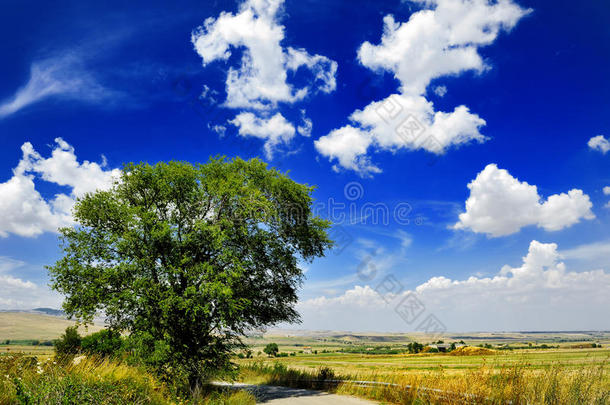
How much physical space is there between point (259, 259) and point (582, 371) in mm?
15003

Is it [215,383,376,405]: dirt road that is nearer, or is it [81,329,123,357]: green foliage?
[215,383,376,405]: dirt road

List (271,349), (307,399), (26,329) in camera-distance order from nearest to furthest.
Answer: (307,399) < (271,349) < (26,329)

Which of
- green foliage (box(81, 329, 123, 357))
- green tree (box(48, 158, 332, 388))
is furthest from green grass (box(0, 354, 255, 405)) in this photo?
green foliage (box(81, 329, 123, 357))

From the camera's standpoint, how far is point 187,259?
17.7 m

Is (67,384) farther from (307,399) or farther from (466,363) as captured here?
(466,363)

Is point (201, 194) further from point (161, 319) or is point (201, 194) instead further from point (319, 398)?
point (319, 398)

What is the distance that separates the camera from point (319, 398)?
667 inches

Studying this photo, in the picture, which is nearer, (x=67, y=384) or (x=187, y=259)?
(x=67, y=384)

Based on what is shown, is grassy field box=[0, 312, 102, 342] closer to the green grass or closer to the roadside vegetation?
the green grass

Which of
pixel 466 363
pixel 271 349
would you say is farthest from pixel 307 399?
pixel 271 349

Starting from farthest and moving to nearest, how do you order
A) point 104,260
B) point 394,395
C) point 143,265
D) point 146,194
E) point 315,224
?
1. point 315,224
2. point 146,194
3. point 104,260
4. point 143,265
5. point 394,395

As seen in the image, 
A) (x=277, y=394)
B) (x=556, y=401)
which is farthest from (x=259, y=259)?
(x=556, y=401)

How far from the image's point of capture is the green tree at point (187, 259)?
56.9ft

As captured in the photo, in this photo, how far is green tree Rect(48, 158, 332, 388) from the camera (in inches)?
683
